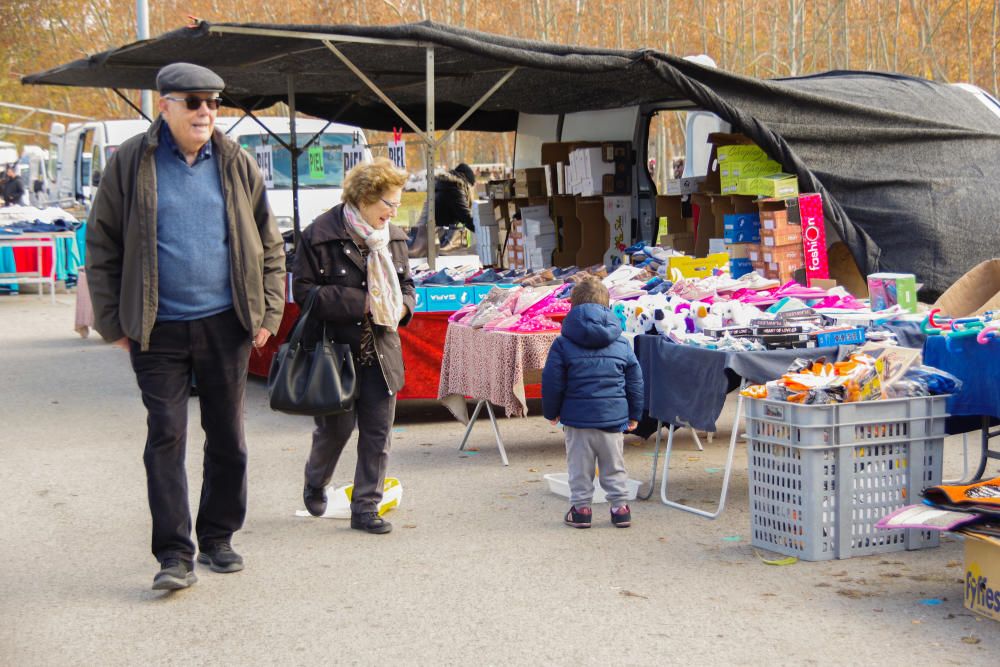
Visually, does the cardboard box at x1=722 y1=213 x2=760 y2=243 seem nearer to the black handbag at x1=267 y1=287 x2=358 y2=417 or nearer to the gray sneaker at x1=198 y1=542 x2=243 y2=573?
the black handbag at x1=267 y1=287 x2=358 y2=417

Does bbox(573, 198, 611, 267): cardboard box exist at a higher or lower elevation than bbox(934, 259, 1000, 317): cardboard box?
higher

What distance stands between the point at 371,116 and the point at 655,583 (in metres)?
12.6

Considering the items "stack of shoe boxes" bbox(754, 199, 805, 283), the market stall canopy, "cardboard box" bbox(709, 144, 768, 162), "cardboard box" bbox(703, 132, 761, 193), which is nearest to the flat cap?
the market stall canopy

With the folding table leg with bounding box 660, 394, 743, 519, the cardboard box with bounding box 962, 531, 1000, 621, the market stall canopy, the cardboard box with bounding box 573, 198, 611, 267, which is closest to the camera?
the cardboard box with bounding box 962, 531, 1000, 621

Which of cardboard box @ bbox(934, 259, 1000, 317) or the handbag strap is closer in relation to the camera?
the handbag strap

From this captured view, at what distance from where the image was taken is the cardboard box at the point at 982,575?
490cm

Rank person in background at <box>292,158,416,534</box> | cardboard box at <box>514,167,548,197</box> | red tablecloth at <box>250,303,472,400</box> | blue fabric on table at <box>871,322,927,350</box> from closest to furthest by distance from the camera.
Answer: person in background at <box>292,158,416,534</box>
blue fabric on table at <box>871,322,927,350</box>
red tablecloth at <box>250,303,472,400</box>
cardboard box at <box>514,167,548,197</box>

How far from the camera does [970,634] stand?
4812 millimetres

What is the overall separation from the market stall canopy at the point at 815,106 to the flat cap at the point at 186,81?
4724mm

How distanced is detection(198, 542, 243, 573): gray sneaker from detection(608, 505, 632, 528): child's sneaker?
73.5 inches

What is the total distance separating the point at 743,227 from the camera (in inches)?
461

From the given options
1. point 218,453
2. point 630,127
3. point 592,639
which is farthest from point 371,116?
point 592,639

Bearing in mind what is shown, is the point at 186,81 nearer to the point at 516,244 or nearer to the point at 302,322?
the point at 302,322

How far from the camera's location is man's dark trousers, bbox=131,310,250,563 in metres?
5.47
